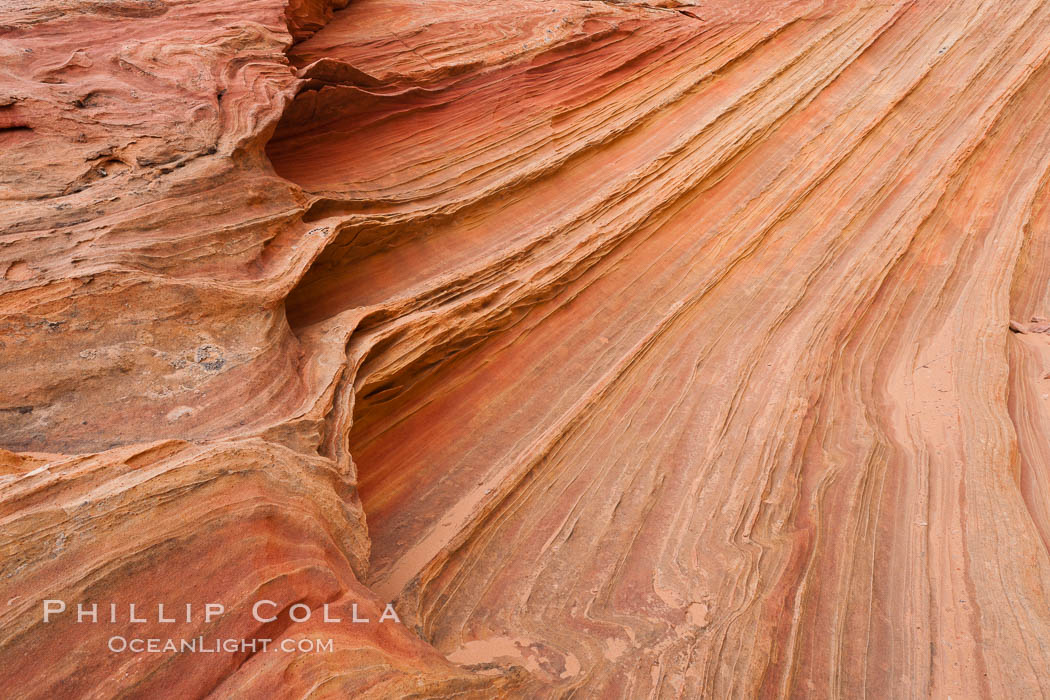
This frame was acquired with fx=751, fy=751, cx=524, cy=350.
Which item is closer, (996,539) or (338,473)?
(338,473)

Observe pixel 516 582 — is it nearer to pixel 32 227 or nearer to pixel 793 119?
pixel 32 227

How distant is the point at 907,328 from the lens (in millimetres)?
8578

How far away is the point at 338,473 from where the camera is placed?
445 centimetres

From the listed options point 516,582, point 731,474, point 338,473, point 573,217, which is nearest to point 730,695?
point 516,582

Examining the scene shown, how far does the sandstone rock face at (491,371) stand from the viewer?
3537 mm

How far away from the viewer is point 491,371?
6559mm

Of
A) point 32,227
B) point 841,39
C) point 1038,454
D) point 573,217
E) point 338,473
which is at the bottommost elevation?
point 1038,454

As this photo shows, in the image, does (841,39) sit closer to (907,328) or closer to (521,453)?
(907,328)

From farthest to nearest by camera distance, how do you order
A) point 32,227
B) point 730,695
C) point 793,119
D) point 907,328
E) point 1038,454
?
point 793,119, point 907,328, point 1038,454, point 32,227, point 730,695

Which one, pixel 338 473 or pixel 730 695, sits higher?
pixel 338 473

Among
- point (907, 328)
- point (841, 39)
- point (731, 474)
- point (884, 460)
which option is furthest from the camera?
point (841, 39)

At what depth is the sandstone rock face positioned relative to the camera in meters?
3.54

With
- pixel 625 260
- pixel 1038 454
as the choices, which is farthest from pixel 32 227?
pixel 1038 454

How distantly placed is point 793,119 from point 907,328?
11.8ft
